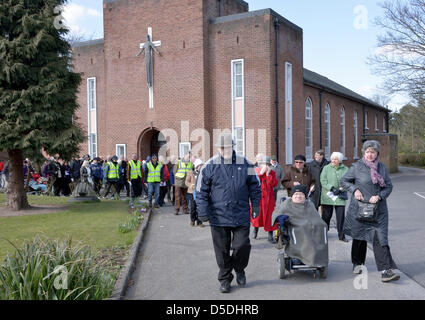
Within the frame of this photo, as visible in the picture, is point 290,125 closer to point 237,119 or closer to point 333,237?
point 237,119

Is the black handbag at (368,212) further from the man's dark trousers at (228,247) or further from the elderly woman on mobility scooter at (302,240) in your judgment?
the man's dark trousers at (228,247)

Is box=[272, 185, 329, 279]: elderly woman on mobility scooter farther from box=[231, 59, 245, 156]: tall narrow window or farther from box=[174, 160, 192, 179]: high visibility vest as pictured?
box=[231, 59, 245, 156]: tall narrow window

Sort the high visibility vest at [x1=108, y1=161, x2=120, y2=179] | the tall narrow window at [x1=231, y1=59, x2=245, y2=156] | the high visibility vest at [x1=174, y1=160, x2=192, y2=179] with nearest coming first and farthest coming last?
the high visibility vest at [x1=174, y1=160, x2=192, y2=179] → the high visibility vest at [x1=108, y1=161, x2=120, y2=179] → the tall narrow window at [x1=231, y1=59, x2=245, y2=156]

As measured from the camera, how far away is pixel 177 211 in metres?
12.9

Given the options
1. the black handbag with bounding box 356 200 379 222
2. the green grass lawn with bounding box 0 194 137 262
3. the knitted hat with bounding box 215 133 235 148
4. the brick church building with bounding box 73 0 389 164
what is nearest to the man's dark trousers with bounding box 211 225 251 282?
the knitted hat with bounding box 215 133 235 148

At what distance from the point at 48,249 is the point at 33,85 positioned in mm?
8141

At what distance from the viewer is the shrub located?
453 centimetres

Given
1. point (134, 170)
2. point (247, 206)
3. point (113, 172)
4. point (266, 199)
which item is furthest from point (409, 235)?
point (113, 172)

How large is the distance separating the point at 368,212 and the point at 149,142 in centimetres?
1919

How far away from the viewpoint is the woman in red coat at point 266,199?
8781 mm

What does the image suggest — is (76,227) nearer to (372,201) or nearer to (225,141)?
(225,141)

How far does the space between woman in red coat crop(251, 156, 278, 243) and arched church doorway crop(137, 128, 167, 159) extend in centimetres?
1454

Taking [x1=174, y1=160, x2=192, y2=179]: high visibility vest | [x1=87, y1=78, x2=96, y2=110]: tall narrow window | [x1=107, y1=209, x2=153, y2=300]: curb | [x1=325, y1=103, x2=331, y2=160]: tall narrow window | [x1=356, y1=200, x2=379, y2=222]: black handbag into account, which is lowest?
[x1=107, y1=209, x2=153, y2=300]: curb

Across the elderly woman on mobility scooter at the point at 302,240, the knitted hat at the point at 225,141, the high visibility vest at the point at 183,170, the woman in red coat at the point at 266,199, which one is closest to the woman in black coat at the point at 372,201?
the elderly woman on mobility scooter at the point at 302,240
